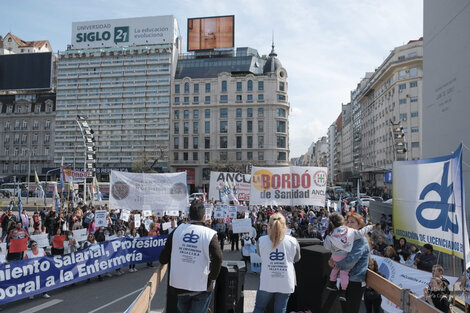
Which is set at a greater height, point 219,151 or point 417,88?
point 417,88

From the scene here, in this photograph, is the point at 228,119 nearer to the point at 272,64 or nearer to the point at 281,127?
the point at 281,127

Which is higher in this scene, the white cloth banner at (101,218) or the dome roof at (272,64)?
the dome roof at (272,64)

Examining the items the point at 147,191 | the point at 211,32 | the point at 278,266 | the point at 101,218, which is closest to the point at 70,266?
the point at 101,218

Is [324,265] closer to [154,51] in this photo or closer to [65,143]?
[154,51]

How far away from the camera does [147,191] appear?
14992 millimetres

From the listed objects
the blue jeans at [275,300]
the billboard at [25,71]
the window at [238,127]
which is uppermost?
the billboard at [25,71]

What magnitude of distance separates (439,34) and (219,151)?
5565cm

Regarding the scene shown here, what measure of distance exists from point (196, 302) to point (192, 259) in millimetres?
501

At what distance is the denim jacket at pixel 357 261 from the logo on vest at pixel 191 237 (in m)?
1.73

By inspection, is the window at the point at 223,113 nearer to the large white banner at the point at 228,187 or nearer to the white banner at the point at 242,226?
the large white banner at the point at 228,187

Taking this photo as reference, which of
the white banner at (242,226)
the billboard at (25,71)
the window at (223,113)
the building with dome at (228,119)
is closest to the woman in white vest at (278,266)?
the white banner at (242,226)

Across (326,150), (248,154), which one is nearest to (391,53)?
(248,154)

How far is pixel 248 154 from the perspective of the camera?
229ft

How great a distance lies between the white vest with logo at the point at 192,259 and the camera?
12.7 feet
